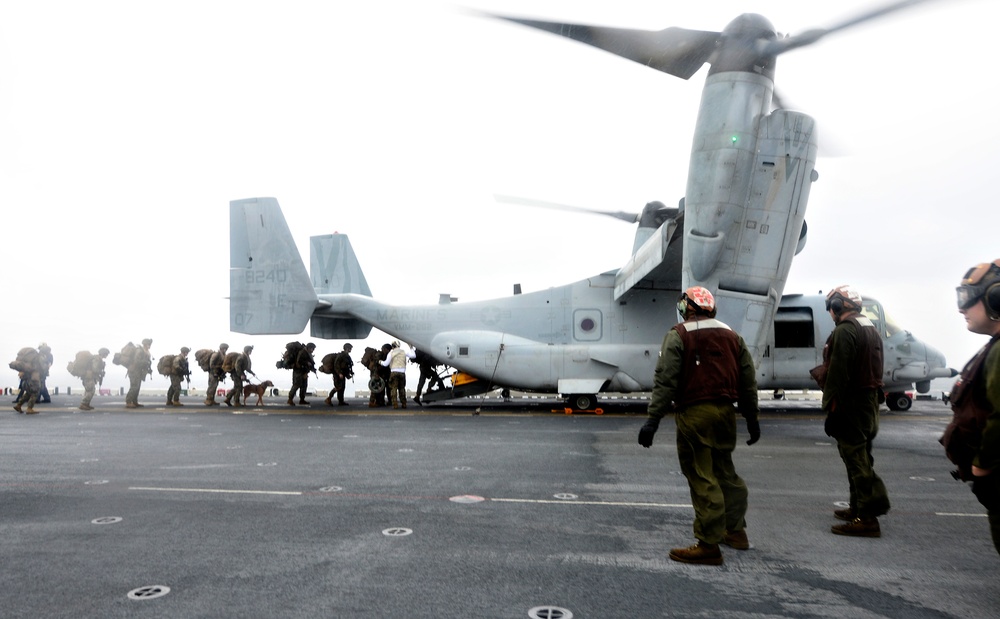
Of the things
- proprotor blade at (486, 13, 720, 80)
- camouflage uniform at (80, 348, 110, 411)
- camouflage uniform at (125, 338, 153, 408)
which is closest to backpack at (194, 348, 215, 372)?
camouflage uniform at (125, 338, 153, 408)

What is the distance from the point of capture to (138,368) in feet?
56.9

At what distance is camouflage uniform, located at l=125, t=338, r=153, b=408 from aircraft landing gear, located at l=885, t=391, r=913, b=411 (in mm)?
19335

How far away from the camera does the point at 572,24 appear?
36.6 ft

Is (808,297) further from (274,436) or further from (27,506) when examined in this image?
(27,506)

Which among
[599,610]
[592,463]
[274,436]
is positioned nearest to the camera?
[599,610]

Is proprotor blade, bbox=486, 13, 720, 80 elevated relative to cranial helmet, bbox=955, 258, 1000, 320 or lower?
elevated

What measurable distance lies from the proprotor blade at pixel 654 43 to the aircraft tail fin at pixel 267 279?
9762 millimetres

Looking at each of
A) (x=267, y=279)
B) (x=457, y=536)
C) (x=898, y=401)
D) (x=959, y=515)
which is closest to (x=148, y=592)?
(x=457, y=536)

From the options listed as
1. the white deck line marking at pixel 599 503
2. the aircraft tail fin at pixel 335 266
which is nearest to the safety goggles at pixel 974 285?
the white deck line marking at pixel 599 503

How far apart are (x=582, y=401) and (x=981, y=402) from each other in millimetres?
12851

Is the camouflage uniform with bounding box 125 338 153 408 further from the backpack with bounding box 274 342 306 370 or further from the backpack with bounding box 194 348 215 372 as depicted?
the backpack with bounding box 274 342 306 370

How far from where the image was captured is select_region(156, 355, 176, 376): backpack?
18000 millimetres

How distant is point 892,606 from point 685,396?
155 cm

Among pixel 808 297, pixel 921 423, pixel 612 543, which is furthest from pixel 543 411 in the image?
pixel 612 543
